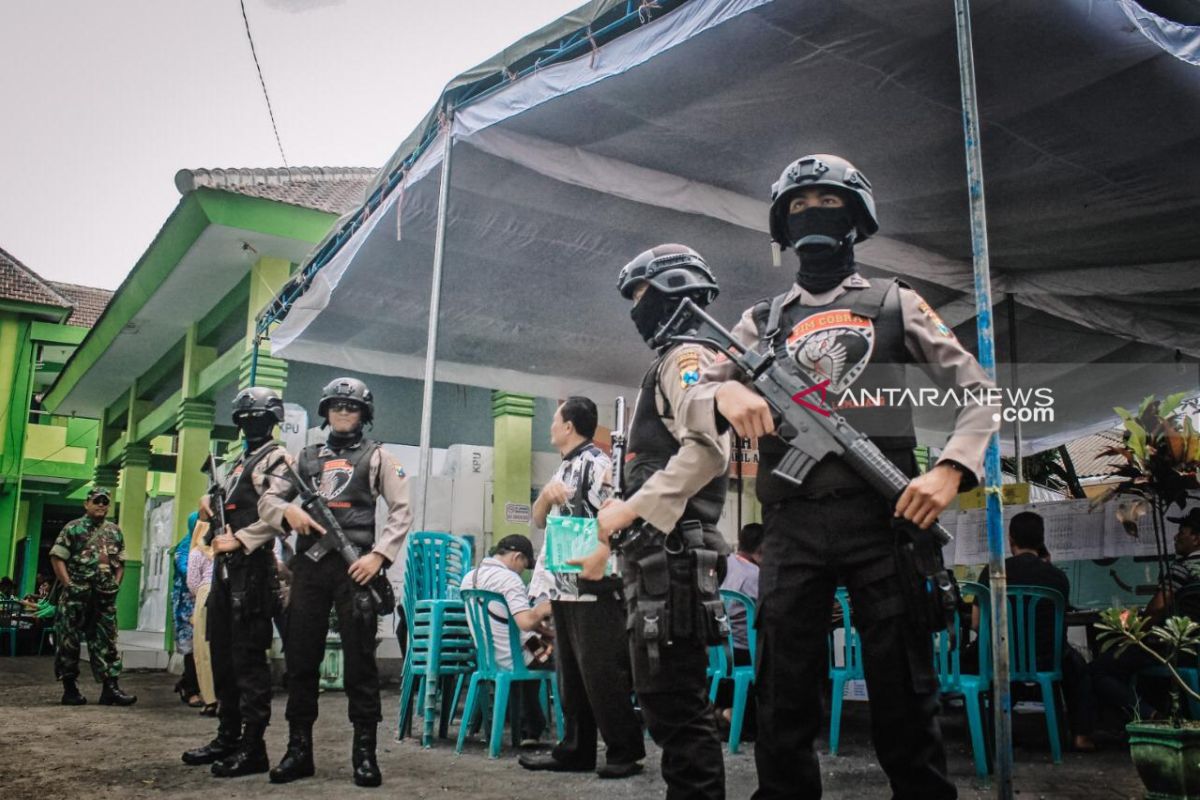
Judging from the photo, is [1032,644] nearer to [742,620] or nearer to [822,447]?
[742,620]

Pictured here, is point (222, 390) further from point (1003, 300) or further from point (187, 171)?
point (1003, 300)

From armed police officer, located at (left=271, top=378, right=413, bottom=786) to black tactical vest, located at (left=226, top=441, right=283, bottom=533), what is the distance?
1.53ft

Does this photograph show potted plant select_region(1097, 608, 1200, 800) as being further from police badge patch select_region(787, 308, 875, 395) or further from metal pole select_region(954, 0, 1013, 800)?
police badge patch select_region(787, 308, 875, 395)

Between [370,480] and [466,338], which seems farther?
[466,338]

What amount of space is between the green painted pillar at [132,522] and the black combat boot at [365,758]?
12.4 meters

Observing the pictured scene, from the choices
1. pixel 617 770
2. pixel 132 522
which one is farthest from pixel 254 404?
pixel 132 522

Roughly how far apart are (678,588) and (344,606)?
2.06 metres

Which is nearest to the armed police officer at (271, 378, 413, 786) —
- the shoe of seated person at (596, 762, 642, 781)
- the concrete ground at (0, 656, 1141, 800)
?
the concrete ground at (0, 656, 1141, 800)

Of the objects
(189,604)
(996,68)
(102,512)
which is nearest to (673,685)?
(996,68)

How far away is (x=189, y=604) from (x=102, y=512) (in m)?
1.38

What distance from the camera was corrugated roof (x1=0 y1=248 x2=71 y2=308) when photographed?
1944cm

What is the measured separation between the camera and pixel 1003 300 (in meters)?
7.59

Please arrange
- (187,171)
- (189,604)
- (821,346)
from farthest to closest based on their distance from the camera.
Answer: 1. (187,171)
2. (189,604)
3. (821,346)

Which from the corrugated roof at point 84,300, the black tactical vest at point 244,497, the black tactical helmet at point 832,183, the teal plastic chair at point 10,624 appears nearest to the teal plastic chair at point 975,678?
the black tactical helmet at point 832,183
